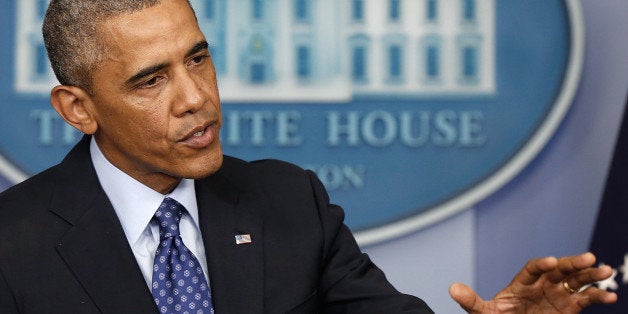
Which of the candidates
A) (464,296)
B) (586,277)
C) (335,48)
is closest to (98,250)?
(464,296)

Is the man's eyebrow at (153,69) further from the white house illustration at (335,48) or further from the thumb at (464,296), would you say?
the white house illustration at (335,48)

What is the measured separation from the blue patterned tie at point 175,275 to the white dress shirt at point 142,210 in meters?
0.03

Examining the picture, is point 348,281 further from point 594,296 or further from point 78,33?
point 78,33

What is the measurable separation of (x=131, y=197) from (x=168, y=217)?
0.09 meters

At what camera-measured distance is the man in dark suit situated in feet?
6.15

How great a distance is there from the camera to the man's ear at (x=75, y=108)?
2010mm

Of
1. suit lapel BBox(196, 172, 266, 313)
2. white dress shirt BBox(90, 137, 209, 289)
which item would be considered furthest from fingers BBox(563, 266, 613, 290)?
white dress shirt BBox(90, 137, 209, 289)

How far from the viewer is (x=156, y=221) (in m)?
2.00

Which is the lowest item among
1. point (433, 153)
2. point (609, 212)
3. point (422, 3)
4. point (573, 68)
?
point (609, 212)

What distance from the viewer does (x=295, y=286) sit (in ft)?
6.66

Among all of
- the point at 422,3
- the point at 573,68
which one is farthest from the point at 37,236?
the point at 573,68

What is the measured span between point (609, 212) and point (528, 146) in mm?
318

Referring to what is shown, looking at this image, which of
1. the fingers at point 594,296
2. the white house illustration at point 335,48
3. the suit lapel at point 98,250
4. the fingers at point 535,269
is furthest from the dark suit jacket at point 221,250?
the white house illustration at point 335,48

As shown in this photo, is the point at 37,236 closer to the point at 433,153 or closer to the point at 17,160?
the point at 17,160
